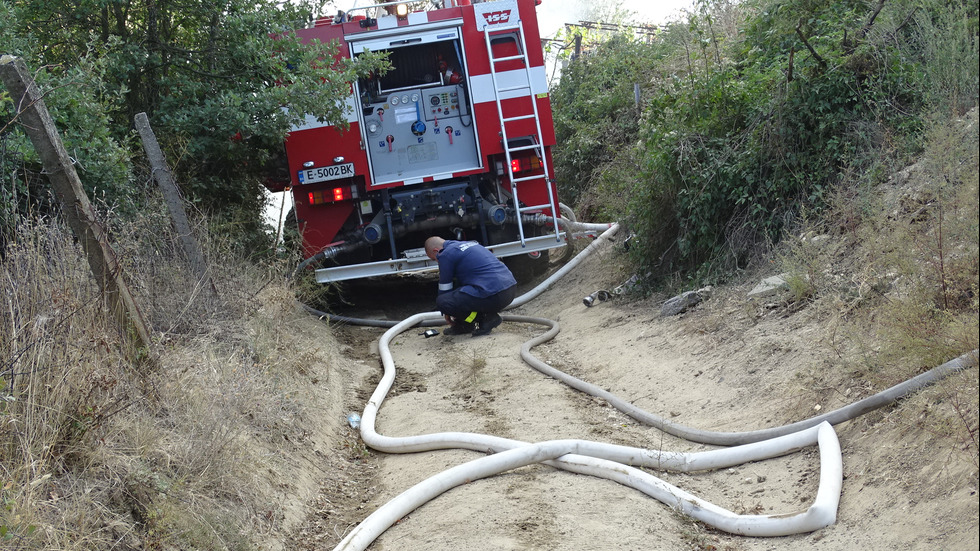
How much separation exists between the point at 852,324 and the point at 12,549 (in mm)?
4233

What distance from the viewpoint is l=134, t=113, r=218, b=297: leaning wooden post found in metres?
6.19

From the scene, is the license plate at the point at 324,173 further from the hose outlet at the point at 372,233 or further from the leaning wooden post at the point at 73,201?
the leaning wooden post at the point at 73,201

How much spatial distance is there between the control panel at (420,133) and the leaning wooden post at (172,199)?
3206 millimetres

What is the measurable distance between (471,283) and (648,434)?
3.69m

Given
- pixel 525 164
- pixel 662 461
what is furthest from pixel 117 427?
pixel 525 164

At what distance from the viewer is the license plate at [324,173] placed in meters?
9.07

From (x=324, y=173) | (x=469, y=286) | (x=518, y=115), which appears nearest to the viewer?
(x=469, y=286)

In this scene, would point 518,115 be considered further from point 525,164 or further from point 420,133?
point 420,133

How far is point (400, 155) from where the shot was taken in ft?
30.9

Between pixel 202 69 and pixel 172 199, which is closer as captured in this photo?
pixel 172 199

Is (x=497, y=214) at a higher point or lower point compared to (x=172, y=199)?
lower

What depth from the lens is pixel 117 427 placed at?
3871 millimetres

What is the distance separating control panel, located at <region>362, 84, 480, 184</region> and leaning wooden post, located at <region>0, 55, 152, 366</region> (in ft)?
16.2

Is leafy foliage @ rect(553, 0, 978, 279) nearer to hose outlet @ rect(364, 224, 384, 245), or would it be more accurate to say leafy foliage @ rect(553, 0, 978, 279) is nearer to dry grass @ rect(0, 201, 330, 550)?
hose outlet @ rect(364, 224, 384, 245)
